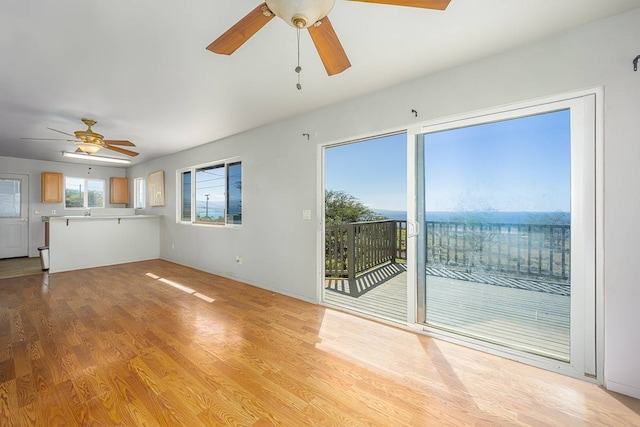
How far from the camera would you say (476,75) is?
2299 millimetres

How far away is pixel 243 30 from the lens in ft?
4.68

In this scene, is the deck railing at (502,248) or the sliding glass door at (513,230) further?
Result: the deck railing at (502,248)

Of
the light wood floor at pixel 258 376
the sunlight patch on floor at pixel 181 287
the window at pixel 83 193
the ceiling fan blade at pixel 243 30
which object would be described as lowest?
the light wood floor at pixel 258 376

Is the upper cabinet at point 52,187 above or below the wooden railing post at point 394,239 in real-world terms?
above

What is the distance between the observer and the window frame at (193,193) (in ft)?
15.8

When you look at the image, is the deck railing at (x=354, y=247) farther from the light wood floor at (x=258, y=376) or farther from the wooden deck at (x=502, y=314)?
the wooden deck at (x=502, y=314)

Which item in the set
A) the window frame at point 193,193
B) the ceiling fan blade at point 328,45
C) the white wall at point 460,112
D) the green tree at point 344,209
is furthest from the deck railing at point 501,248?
the window frame at point 193,193

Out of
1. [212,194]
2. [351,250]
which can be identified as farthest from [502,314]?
[212,194]

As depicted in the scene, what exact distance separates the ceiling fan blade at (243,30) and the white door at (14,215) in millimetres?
8083

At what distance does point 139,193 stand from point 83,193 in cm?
141

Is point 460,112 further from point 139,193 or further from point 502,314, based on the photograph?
point 139,193

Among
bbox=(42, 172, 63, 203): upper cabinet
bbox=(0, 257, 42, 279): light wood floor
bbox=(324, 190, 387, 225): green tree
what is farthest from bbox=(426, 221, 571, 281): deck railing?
bbox=(42, 172, 63, 203): upper cabinet

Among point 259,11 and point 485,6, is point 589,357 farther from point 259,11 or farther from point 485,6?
point 259,11

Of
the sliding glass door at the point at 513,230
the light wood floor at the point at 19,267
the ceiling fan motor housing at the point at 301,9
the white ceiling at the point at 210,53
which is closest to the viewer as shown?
the ceiling fan motor housing at the point at 301,9
